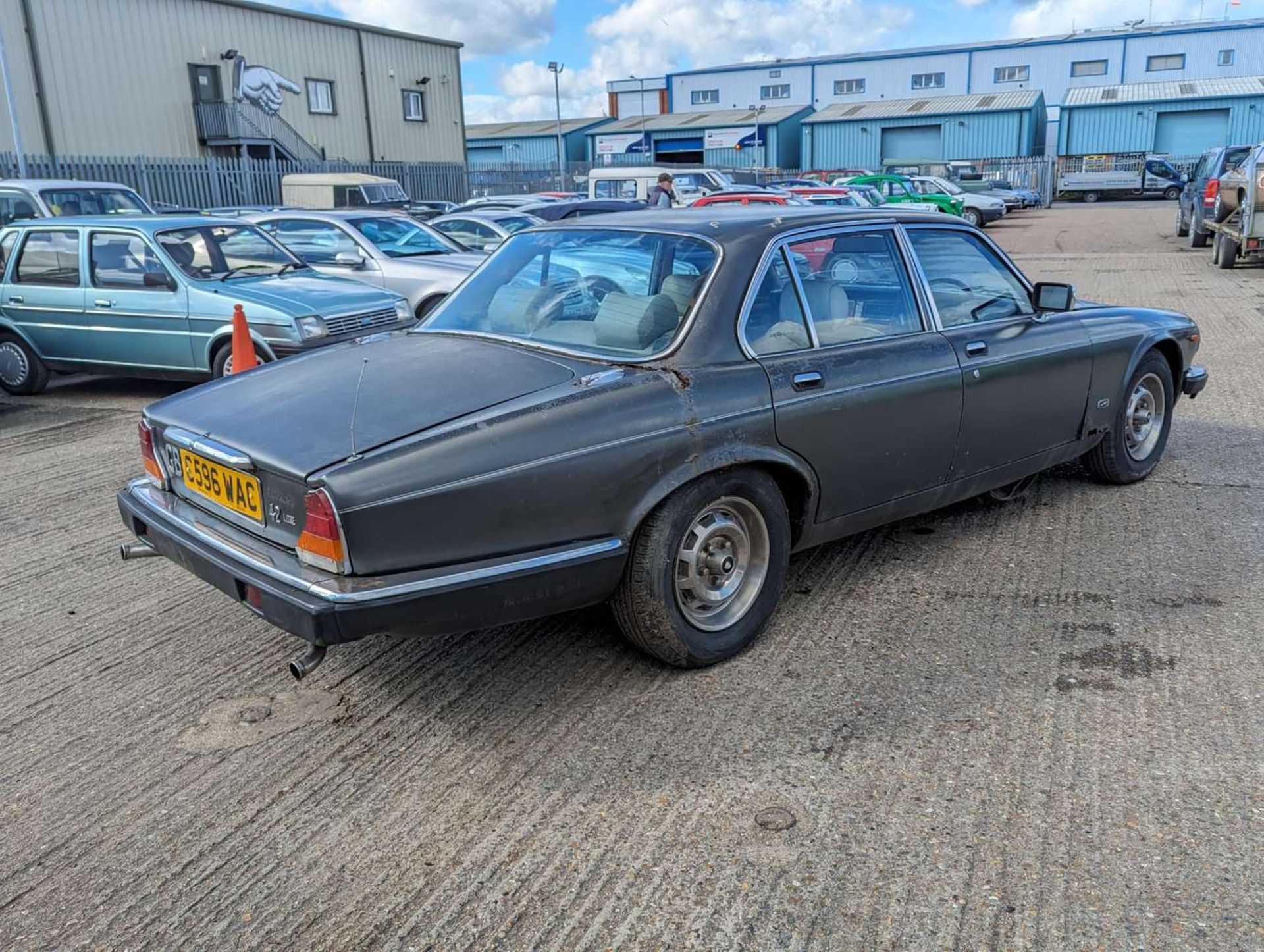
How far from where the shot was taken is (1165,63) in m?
62.8

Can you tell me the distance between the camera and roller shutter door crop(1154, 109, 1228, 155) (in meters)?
52.7

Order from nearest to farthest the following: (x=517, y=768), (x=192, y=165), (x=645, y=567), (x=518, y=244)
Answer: (x=517, y=768) < (x=645, y=567) < (x=518, y=244) < (x=192, y=165)

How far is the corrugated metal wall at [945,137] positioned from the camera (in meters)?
55.8

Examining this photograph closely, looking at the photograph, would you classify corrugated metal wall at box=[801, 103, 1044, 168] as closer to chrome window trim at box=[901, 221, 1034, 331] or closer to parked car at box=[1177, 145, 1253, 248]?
parked car at box=[1177, 145, 1253, 248]

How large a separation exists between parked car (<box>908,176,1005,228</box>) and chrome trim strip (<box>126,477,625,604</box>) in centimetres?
2871

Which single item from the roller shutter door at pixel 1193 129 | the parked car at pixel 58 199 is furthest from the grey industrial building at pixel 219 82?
the roller shutter door at pixel 1193 129

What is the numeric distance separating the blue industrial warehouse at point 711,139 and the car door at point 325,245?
48126 millimetres

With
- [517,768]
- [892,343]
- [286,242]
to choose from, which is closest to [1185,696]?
[892,343]

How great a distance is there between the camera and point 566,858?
2.66 meters

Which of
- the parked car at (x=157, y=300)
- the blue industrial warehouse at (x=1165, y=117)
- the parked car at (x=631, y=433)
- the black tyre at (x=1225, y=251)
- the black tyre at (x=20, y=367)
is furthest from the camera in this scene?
the blue industrial warehouse at (x=1165, y=117)

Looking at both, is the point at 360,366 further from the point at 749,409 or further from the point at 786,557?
the point at 786,557

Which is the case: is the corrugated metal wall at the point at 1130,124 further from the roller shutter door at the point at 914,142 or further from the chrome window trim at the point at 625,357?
the chrome window trim at the point at 625,357

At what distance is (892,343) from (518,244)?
1576 mm

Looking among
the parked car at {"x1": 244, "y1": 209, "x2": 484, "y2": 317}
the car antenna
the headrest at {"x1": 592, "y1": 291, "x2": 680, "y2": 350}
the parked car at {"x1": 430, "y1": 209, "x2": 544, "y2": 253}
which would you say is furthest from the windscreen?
the parked car at {"x1": 430, "y1": 209, "x2": 544, "y2": 253}
